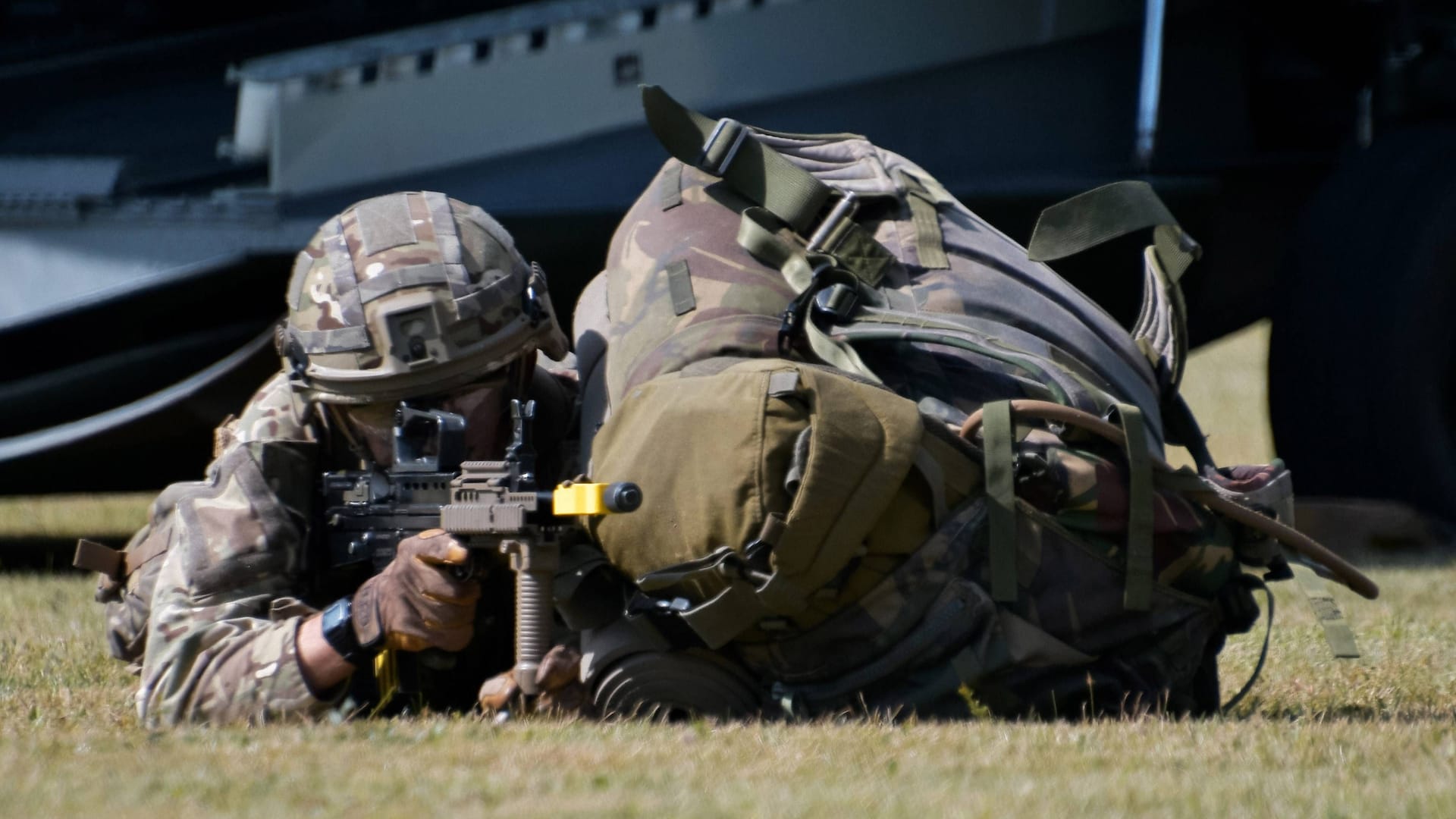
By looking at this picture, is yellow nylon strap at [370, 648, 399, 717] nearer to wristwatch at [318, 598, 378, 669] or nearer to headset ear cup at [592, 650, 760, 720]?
wristwatch at [318, 598, 378, 669]

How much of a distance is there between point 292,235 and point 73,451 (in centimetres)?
114

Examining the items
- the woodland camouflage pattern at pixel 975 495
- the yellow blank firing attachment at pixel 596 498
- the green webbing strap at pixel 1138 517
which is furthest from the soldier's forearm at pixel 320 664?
the green webbing strap at pixel 1138 517

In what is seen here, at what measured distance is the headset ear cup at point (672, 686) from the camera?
11.6 feet

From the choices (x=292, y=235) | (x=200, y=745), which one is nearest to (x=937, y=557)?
(x=200, y=745)

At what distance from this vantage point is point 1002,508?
3406mm

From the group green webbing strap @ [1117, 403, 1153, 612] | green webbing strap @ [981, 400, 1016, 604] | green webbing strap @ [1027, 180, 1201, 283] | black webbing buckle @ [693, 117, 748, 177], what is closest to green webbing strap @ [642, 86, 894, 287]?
black webbing buckle @ [693, 117, 748, 177]

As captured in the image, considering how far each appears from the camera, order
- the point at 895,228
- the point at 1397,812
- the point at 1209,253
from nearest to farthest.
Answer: the point at 1397,812 → the point at 895,228 → the point at 1209,253

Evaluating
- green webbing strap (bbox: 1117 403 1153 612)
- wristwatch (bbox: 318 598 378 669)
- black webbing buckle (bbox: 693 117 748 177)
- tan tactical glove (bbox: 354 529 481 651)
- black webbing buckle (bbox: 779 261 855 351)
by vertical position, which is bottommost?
wristwatch (bbox: 318 598 378 669)

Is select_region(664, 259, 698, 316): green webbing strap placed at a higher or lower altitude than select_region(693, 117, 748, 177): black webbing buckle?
lower

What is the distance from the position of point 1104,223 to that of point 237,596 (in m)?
2.06

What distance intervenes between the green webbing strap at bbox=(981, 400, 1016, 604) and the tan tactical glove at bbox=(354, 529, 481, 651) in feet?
3.13

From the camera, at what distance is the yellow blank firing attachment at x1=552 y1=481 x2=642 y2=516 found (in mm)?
3191

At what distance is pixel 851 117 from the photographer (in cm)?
732

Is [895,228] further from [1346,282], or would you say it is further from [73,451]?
[73,451]
